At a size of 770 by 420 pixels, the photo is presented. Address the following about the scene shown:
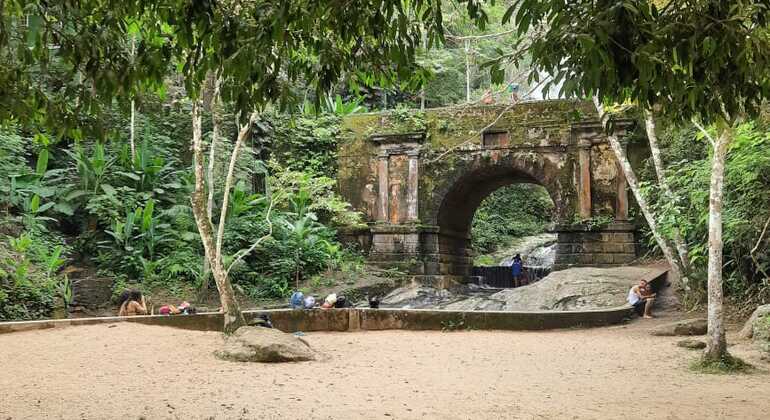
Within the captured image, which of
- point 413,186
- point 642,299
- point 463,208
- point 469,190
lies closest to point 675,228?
point 642,299

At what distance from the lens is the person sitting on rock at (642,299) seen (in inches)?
451

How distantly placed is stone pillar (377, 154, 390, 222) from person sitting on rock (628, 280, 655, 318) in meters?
8.16

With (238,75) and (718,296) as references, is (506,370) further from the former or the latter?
(238,75)

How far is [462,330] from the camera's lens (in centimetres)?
1007

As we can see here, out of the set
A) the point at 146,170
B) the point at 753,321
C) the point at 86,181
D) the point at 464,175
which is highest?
the point at 464,175

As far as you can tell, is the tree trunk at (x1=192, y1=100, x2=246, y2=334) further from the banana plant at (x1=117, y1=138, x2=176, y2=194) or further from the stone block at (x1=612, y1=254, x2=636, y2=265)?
the stone block at (x1=612, y1=254, x2=636, y2=265)

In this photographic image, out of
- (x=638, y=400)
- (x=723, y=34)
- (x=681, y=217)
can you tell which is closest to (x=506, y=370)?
(x=638, y=400)

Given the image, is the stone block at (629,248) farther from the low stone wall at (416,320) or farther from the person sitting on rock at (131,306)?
the person sitting on rock at (131,306)

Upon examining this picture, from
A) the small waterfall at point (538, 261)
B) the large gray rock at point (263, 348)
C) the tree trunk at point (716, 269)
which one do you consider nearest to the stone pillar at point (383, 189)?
the small waterfall at point (538, 261)

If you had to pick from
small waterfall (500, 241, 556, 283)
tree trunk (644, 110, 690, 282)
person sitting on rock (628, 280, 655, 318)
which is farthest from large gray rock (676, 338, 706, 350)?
small waterfall (500, 241, 556, 283)

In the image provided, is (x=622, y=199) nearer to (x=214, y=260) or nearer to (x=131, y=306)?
(x=214, y=260)

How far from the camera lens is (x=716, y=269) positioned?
280 inches

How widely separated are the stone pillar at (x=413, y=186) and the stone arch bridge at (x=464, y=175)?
0.03 meters

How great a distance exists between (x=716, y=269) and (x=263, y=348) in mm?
4929
